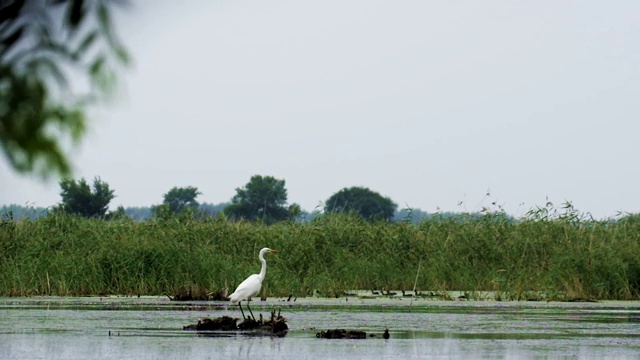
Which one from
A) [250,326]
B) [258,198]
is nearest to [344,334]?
[250,326]

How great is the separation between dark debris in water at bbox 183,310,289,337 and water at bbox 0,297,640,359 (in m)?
0.13

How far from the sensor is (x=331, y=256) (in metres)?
18.5

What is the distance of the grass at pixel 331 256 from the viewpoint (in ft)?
55.8

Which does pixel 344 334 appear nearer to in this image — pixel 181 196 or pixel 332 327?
pixel 332 327

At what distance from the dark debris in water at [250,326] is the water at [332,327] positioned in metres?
0.13

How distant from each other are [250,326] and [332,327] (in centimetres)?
95

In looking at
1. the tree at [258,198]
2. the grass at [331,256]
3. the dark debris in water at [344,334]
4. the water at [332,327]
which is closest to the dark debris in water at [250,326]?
the water at [332,327]

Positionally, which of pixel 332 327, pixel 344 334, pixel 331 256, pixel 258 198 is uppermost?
pixel 258 198

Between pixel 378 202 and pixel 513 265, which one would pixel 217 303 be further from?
pixel 378 202

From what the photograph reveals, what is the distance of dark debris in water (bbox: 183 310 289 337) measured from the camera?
36.6 ft

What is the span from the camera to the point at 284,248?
18.3m

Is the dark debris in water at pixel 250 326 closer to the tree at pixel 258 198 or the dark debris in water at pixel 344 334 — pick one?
the dark debris in water at pixel 344 334

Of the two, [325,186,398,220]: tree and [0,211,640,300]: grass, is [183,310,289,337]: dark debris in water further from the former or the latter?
[325,186,398,220]: tree

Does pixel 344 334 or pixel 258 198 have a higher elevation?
pixel 258 198
